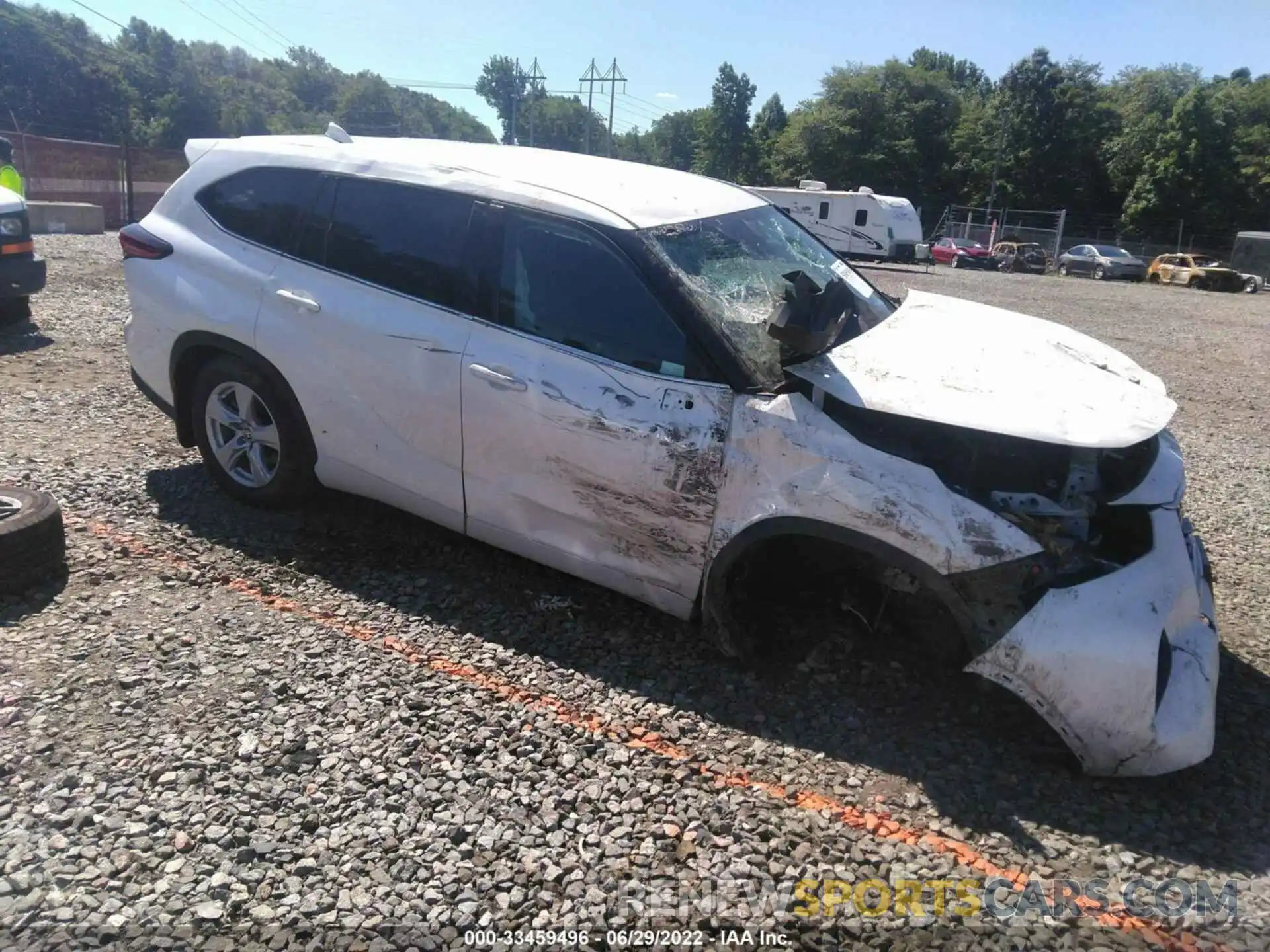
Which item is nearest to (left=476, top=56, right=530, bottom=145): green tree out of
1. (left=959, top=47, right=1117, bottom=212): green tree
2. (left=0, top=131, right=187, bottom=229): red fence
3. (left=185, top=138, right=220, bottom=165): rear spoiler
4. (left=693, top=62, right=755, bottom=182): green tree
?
(left=693, top=62, right=755, bottom=182): green tree

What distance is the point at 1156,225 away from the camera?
47281mm

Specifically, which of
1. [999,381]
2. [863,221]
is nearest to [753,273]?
[999,381]

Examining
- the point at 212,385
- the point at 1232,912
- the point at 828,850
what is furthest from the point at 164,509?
the point at 1232,912

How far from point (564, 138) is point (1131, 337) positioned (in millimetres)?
105387

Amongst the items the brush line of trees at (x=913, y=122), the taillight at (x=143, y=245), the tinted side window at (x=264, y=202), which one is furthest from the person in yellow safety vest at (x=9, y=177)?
the brush line of trees at (x=913, y=122)

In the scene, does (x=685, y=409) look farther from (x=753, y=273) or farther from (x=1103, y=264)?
(x=1103, y=264)

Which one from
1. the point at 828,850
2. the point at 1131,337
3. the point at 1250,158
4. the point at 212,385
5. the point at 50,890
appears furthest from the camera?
the point at 1250,158

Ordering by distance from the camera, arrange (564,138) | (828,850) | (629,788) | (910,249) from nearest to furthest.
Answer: (828,850) < (629,788) < (910,249) < (564,138)

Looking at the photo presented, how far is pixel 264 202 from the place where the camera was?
436cm

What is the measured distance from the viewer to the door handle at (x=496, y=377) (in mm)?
3562

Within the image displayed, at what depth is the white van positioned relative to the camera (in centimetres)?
789

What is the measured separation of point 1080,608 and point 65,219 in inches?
861

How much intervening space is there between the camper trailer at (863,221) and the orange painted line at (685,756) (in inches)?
1317

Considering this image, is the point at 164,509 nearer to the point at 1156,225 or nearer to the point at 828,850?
the point at 828,850
